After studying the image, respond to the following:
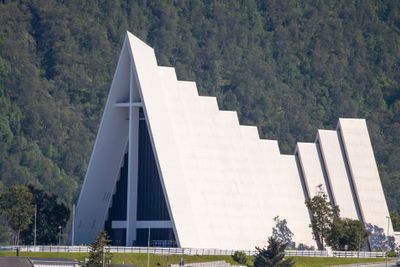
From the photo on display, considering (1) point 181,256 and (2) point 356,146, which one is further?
(2) point 356,146

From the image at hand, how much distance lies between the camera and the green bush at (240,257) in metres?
110

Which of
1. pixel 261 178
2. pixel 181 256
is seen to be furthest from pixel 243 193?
pixel 181 256

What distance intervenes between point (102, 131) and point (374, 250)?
25.3 metres

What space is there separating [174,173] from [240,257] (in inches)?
291

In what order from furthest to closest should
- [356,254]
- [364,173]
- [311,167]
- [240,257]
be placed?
[364,173] < [311,167] < [356,254] < [240,257]

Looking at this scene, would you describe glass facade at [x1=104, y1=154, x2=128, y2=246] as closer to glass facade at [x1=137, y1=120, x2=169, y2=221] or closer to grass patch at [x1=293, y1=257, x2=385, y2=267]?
glass facade at [x1=137, y1=120, x2=169, y2=221]

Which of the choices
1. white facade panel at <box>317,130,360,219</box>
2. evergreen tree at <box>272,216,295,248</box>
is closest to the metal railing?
evergreen tree at <box>272,216,295,248</box>

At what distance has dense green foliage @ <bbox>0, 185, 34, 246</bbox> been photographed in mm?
116812

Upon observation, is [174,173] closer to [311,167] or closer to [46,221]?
[46,221]

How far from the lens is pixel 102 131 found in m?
117

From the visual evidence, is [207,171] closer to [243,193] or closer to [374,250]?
[243,193]

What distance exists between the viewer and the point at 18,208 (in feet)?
384

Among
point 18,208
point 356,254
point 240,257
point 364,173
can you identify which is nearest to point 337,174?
point 364,173

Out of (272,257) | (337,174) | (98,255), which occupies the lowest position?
(98,255)
